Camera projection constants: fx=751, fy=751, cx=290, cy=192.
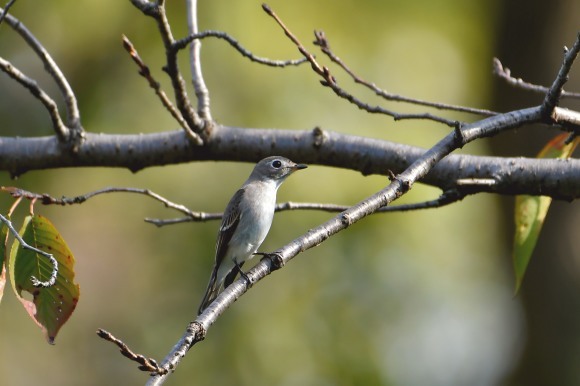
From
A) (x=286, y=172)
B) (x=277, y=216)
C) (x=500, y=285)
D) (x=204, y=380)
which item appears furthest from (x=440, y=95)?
(x=286, y=172)

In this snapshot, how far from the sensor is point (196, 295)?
11867 mm

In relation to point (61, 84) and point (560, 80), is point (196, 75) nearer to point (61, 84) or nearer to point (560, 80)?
point (61, 84)

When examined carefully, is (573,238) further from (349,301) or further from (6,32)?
(6,32)

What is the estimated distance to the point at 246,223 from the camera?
197 inches

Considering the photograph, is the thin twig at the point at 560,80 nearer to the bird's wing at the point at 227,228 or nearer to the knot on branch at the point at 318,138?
the knot on branch at the point at 318,138

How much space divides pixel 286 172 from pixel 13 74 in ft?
6.49

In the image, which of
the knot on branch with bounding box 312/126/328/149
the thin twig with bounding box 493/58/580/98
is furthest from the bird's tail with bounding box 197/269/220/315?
the thin twig with bounding box 493/58/580/98

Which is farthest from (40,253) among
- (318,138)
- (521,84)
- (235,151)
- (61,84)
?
(521,84)

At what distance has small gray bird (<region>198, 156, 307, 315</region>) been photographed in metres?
4.96

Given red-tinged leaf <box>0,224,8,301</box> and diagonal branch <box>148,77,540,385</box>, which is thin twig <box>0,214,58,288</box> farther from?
diagonal branch <box>148,77,540,385</box>

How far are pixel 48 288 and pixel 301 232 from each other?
7.47m

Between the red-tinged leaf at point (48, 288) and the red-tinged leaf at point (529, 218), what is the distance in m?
2.15

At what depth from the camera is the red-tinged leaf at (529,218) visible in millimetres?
3805

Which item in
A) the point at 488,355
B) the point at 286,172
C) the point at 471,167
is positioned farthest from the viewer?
the point at 488,355
